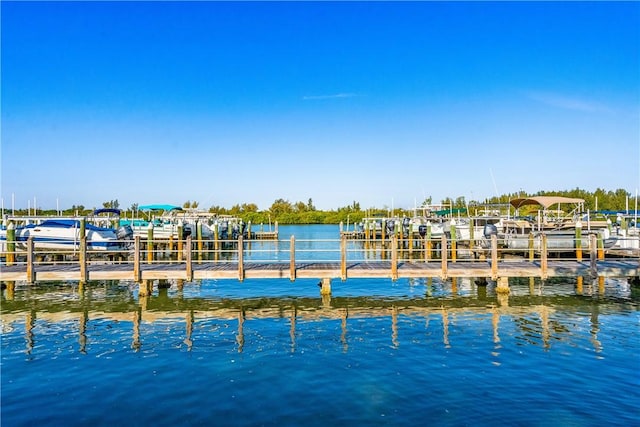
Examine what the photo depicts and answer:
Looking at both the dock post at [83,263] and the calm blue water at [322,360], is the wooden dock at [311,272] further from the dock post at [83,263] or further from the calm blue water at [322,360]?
the calm blue water at [322,360]

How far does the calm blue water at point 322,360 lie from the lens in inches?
335

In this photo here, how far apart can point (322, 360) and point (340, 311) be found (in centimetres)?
526

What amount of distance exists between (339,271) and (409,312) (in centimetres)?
312

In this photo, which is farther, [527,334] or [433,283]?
[433,283]

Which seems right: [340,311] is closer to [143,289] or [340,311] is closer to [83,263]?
[143,289]

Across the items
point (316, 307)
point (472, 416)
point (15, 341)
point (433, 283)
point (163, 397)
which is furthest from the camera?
point (433, 283)

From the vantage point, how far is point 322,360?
11.2m

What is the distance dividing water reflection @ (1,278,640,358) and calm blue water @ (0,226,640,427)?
8 cm

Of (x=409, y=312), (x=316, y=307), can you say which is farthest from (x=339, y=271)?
(x=409, y=312)

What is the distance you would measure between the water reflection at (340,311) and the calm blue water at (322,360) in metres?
0.08

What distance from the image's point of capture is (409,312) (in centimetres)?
1617

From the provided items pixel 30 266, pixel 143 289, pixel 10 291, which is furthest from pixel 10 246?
pixel 143 289

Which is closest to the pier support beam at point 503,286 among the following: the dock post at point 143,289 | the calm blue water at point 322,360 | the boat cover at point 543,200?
the calm blue water at point 322,360

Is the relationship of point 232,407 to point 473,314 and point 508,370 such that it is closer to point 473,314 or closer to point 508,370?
point 508,370
